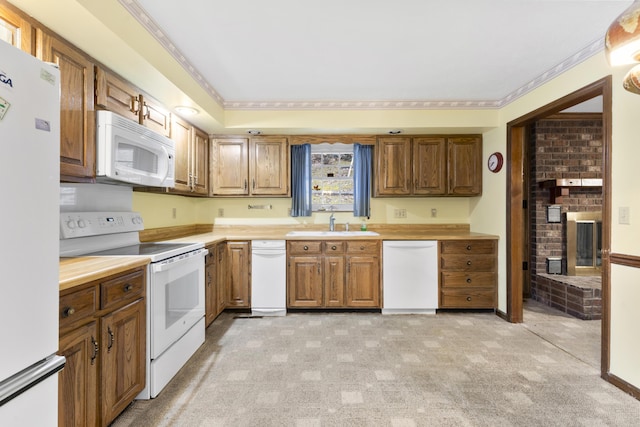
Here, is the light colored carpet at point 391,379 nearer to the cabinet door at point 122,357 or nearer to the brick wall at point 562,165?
the cabinet door at point 122,357

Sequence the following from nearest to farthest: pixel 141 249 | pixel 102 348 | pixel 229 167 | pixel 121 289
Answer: pixel 102 348 → pixel 121 289 → pixel 141 249 → pixel 229 167

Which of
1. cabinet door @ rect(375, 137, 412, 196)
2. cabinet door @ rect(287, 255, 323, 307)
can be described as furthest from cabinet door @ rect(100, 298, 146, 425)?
cabinet door @ rect(375, 137, 412, 196)

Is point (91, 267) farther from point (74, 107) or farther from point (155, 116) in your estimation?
point (155, 116)

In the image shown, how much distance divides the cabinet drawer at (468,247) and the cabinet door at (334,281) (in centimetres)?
118

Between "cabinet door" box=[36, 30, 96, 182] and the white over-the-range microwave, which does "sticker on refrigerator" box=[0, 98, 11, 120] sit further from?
the white over-the-range microwave

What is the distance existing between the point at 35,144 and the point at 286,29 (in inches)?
64.9

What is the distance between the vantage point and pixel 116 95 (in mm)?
1965

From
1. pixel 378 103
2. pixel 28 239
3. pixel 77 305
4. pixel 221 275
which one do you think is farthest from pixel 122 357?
pixel 378 103

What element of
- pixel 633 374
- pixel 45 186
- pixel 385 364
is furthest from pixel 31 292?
pixel 633 374

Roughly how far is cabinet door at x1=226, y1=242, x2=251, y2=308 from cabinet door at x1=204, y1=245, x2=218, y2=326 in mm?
286

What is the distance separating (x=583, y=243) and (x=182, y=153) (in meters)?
4.98

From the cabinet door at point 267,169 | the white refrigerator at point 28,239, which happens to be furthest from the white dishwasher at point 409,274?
the white refrigerator at point 28,239

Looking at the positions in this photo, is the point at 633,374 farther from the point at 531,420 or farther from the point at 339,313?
the point at 339,313

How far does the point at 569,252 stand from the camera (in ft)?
12.1
